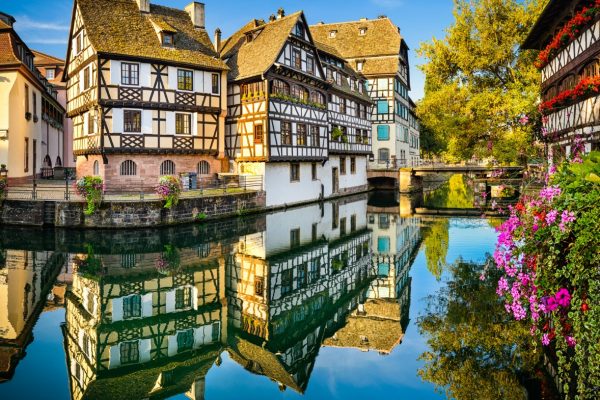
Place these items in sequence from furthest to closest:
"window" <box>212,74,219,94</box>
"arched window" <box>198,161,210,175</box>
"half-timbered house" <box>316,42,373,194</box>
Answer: "half-timbered house" <box>316,42,373,194</box> → "arched window" <box>198,161,210,175</box> → "window" <box>212,74,219,94</box>

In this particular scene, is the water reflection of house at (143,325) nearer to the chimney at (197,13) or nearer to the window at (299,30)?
the window at (299,30)

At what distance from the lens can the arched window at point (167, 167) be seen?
27766 millimetres

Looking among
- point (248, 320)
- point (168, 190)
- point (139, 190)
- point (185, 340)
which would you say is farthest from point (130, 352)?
point (139, 190)

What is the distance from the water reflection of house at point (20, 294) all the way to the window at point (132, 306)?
188 centimetres

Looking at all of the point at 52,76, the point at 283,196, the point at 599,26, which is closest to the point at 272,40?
the point at 283,196

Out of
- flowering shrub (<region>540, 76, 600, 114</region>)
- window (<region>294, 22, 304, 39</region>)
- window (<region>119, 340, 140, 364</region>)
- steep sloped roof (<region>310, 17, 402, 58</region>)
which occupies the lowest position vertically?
window (<region>119, 340, 140, 364</region>)

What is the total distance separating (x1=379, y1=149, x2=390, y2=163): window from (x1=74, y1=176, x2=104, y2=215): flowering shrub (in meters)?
32.8

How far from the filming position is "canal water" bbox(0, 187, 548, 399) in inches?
319

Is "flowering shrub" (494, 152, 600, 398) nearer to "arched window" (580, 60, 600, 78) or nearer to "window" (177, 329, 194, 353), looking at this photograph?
"window" (177, 329, 194, 353)

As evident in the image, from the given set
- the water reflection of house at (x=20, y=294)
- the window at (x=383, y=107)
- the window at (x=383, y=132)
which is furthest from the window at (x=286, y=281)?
the window at (x=383, y=107)

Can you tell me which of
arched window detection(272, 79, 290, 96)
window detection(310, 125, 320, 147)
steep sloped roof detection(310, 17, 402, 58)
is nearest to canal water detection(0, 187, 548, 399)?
arched window detection(272, 79, 290, 96)

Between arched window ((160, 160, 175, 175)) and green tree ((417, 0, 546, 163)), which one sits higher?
green tree ((417, 0, 546, 163))

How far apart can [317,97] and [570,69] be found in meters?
16.6

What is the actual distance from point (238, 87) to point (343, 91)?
38.3 ft
